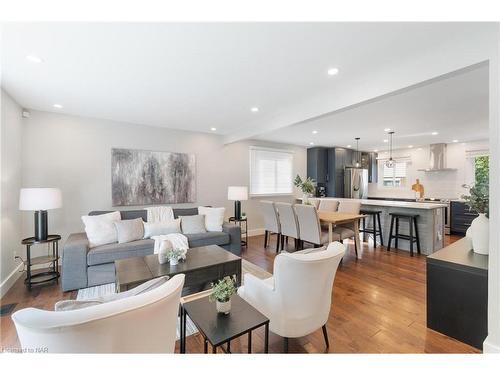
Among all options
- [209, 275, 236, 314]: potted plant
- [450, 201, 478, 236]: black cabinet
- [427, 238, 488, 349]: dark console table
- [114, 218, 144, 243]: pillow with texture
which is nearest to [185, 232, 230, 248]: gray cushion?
[114, 218, 144, 243]: pillow with texture

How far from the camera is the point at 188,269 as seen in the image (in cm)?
238

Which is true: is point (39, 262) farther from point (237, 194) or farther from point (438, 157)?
point (438, 157)

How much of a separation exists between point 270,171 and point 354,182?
292cm

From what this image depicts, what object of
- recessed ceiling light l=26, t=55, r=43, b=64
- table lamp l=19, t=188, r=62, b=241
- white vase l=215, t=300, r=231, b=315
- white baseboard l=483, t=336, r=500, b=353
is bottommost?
white baseboard l=483, t=336, r=500, b=353

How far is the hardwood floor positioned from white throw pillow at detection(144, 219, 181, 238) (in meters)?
1.16

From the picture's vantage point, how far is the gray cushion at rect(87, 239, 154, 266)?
2.92m

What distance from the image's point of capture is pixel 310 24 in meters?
1.59

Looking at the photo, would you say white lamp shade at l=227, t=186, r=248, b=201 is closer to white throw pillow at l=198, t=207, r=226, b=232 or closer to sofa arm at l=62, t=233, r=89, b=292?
white throw pillow at l=198, t=207, r=226, b=232

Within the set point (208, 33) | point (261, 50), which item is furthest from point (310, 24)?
point (208, 33)

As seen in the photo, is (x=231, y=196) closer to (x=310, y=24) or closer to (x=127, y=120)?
(x=127, y=120)

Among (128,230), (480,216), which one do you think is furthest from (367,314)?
(128,230)

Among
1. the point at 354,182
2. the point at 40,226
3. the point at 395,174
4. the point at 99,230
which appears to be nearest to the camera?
the point at 40,226

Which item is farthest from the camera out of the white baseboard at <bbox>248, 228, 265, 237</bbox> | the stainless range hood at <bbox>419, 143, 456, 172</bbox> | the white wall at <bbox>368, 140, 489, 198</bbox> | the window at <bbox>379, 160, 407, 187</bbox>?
the window at <bbox>379, 160, 407, 187</bbox>
